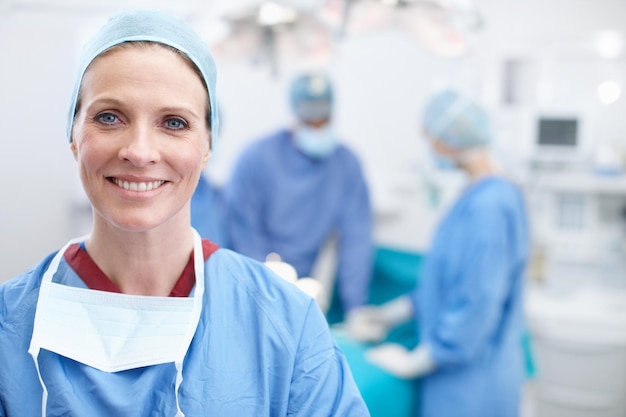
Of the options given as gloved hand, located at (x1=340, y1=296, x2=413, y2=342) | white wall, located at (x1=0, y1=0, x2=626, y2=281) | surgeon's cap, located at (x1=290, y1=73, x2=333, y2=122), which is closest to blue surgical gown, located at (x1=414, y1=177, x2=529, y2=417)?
gloved hand, located at (x1=340, y1=296, x2=413, y2=342)

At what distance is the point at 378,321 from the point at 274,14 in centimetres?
130

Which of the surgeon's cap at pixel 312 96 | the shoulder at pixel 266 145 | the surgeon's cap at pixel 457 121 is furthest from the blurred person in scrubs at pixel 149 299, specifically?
the shoulder at pixel 266 145

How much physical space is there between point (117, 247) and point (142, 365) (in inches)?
7.2

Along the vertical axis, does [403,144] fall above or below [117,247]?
above

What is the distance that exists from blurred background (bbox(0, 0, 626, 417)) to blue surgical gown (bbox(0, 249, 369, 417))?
3.38 feet

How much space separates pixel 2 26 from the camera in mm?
2365

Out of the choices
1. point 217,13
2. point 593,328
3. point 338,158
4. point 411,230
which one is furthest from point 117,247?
point 411,230

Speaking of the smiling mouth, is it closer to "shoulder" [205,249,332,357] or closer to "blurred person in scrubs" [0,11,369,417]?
"blurred person in scrubs" [0,11,369,417]

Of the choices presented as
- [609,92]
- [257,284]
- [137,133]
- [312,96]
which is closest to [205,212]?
[312,96]

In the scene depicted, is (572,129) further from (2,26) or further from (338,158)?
(2,26)

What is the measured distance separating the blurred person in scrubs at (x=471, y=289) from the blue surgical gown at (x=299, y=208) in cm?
64

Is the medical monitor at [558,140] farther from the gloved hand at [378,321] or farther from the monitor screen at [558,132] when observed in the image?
the gloved hand at [378,321]

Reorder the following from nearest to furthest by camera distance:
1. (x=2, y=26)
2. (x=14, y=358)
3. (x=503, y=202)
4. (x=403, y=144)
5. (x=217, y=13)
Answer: (x=14, y=358), (x=217, y=13), (x=503, y=202), (x=2, y=26), (x=403, y=144)

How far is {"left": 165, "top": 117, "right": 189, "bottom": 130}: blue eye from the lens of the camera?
839mm
